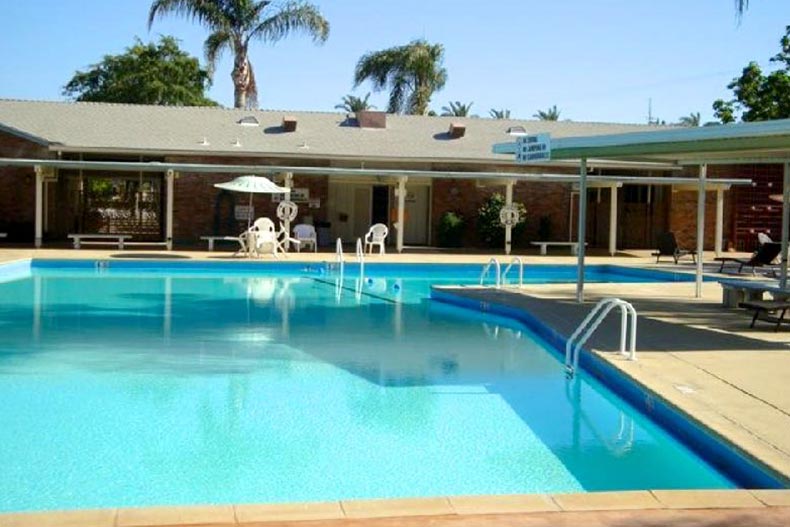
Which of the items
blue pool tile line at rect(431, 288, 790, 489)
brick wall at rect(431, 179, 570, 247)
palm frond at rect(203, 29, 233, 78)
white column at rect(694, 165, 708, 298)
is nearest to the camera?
blue pool tile line at rect(431, 288, 790, 489)

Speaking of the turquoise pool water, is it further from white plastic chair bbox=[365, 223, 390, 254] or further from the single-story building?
the single-story building

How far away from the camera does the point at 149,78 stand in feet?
133

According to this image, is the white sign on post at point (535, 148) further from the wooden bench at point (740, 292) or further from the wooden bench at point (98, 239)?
the wooden bench at point (98, 239)

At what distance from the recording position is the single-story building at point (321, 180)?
81.4ft

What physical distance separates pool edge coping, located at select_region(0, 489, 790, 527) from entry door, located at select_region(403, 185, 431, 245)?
75.9ft

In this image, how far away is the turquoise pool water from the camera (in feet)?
20.9

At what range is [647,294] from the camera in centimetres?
1579

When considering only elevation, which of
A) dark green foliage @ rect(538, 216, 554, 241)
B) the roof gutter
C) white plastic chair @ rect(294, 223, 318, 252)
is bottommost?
white plastic chair @ rect(294, 223, 318, 252)

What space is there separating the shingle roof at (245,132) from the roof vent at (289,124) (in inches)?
7.6

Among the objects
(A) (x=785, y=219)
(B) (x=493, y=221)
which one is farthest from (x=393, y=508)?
(B) (x=493, y=221)

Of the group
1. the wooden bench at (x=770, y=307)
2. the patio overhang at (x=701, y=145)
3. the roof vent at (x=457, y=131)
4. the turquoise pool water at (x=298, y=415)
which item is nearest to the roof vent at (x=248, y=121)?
the roof vent at (x=457, y=131)

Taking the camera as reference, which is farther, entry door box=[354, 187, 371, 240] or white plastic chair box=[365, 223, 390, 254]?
entry door box=[354, 187, 371, 240]

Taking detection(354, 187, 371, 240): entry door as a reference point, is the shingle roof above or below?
above

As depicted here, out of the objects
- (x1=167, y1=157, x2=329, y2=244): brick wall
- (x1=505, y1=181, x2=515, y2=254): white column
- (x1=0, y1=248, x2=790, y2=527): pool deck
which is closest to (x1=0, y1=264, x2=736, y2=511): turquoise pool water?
(x1=0, y1=248, x2=790, y2=527): pool deck
